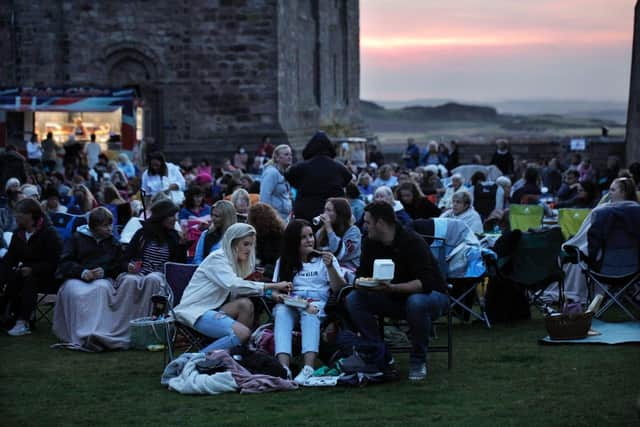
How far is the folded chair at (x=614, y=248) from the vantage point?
1031 cm

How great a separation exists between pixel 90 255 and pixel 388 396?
374 cm

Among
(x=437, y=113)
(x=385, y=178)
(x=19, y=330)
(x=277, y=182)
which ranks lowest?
(x=19, y=330)

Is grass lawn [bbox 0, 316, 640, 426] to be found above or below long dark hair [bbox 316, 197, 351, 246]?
below

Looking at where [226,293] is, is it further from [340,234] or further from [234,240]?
[340,234]

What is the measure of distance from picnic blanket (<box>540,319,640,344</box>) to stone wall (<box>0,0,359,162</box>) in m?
22.8

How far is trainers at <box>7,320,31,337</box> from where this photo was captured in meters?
10.8

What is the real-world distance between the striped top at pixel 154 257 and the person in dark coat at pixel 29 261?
0.98 meters

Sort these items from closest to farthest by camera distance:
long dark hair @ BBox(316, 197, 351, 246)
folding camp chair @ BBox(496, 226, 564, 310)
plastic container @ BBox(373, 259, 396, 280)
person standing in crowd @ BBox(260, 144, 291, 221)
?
1. plastic container @ BBox(373, 259, 396, 280)
2. long dark hair @ BBox(316, 197, 351, 246)
3. folding camp chair @ BBox(496, 226, 564, 310)
4. person standing in crowd @ BBox(260, 144, 291, 221)

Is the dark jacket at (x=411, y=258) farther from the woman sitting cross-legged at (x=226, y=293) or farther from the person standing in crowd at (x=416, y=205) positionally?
the person standing in crowd at (x=416, y=205)

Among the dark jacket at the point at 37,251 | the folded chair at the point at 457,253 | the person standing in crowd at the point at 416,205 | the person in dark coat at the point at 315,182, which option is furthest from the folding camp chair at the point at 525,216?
the dark jacket at the point at 37,251

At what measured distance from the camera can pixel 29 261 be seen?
10906 mm

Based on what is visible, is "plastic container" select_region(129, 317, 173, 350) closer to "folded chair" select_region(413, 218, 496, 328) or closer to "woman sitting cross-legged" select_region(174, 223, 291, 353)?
"woman sitting cross-legged" select_region(174, 223, 291, 353)

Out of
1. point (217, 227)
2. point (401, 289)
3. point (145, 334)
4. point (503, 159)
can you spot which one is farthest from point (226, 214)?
point (503, 159)

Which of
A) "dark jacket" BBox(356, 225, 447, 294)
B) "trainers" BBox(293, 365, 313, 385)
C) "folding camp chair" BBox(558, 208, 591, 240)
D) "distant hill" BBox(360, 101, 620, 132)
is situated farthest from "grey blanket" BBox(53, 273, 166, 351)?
"distant hill" BBox(360, 101, 620, 132)
